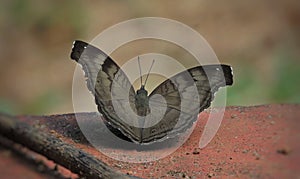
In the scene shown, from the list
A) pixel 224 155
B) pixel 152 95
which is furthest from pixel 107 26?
pixel 224 155

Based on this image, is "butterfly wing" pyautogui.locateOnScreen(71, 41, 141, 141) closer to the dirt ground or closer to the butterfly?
the butterfly

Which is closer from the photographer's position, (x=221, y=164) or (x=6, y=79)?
(x=221, y=164)

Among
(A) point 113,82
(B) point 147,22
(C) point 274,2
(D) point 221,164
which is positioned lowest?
(D) point 221,164

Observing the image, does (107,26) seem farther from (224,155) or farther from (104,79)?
(224,155)

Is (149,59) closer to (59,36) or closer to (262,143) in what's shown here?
(59,36)

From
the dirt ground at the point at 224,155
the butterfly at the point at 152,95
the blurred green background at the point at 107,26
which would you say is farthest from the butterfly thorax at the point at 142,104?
the blurred green background at the point at 107,26

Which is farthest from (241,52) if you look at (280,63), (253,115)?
(253,115)
